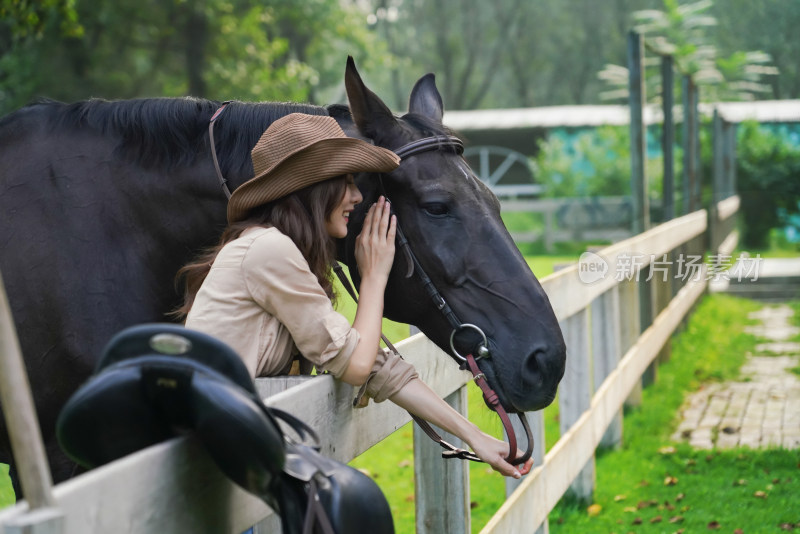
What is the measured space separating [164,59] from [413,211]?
23.9 meters

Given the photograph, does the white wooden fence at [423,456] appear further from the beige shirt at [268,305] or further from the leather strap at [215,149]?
the leather strap at [215,149]

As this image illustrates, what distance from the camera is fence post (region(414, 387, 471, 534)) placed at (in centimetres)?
302

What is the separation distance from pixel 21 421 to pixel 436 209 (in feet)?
5.47

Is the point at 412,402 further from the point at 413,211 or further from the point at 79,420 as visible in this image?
the point at 79,420

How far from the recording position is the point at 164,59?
983 inches

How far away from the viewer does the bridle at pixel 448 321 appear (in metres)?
2.35

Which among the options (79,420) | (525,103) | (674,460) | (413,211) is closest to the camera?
(79,420)

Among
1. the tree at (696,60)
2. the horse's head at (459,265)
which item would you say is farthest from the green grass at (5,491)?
the tree at (696,60)

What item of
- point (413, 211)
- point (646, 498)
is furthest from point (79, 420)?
point (646, 498)

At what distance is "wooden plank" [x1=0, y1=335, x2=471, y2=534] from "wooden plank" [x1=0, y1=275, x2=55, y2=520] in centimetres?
3

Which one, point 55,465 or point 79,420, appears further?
point 55,465

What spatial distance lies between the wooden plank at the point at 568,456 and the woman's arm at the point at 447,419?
0.79 m

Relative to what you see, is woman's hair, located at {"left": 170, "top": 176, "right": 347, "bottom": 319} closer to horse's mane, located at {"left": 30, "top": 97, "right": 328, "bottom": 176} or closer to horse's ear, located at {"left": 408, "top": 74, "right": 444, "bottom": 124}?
horse's mane, located at {"left": 30, "top": 97, "right": 328, "bottom": 176}

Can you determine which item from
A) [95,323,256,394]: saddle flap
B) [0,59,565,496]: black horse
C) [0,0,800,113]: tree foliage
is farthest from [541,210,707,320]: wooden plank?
[0,0,800,113]: tree foliage
